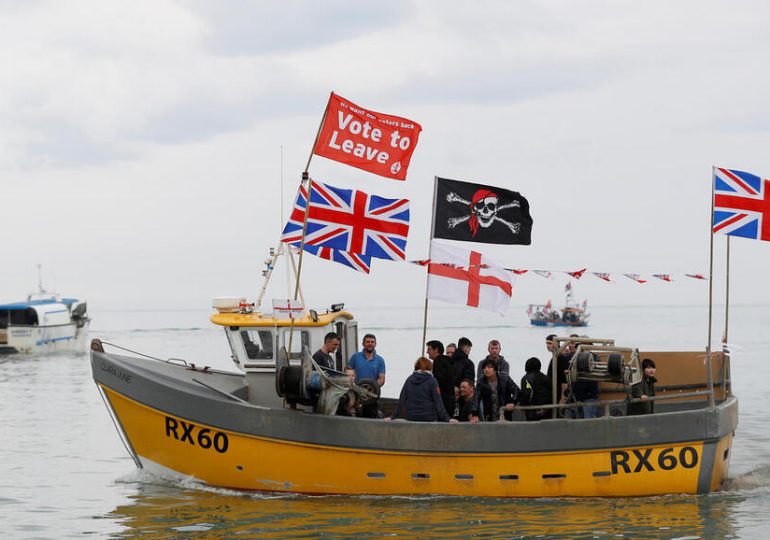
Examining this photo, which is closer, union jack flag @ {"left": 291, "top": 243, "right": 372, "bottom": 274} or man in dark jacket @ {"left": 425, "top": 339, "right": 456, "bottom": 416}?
man in dark jacket @ {"left": 425, "top": 339, "right": 456, "bottom": 416}

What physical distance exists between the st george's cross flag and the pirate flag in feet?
0.96

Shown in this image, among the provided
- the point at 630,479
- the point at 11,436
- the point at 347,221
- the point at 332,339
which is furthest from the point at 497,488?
the point at 11,436

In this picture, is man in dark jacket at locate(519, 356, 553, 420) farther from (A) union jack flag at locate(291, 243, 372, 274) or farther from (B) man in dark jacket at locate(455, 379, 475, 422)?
(A) union jack flag at locate(291, 243, 372, 274)

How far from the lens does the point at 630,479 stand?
535 inches

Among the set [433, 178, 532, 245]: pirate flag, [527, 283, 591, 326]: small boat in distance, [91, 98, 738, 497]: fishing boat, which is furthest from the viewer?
[527, 283, 591, 326]: small boat in distance

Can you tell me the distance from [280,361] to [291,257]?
1790mm

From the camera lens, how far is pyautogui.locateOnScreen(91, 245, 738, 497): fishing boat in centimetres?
1347

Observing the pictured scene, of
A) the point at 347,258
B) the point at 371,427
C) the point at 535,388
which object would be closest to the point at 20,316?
the point at 347,258

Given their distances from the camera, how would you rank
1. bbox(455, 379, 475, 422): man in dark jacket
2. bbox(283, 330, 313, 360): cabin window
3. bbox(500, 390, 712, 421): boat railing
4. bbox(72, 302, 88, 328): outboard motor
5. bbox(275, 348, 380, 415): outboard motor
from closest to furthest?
1. bbox(500, 390, 712, 421): boat railing
2. bbox(275, 348, 380, 415): outboard motor
3. bbox(455, 379, 475, 422): man in dark jacket
4. bbox(283, 330, 313, 360): cabin window
5. bbox(72, 302, 88, 328): outboard motor

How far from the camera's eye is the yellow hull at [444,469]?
1355 cm

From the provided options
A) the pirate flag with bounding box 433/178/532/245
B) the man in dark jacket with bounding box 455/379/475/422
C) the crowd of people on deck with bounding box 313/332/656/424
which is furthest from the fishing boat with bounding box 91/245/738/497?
the pirate flag with bounding box 433/178/532/245

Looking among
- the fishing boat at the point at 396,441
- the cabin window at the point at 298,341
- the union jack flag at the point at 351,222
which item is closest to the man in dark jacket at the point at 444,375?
the fishing boat at the point at 396,441

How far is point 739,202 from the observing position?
15.0m

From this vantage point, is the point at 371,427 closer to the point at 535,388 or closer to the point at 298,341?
the point at 298,341
